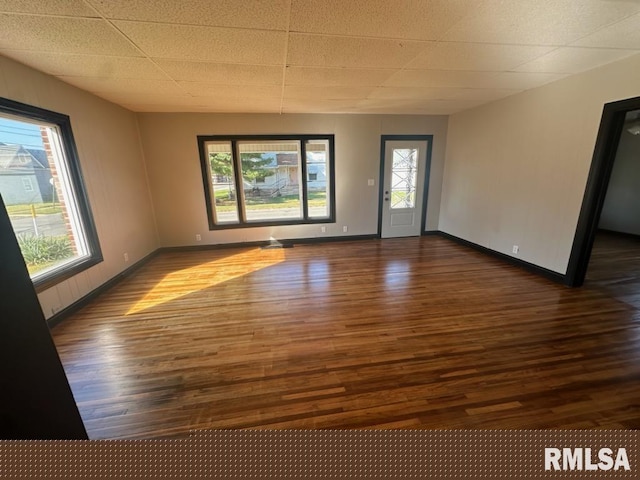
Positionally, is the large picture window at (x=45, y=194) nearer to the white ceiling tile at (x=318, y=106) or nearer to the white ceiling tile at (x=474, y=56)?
the white ceiling tile at (x=318, y=106)

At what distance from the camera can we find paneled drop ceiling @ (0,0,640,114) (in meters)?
1.59

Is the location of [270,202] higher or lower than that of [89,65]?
lower

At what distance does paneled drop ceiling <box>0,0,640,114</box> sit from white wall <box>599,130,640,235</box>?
417 centimetres

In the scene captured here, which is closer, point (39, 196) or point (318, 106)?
point (39, 196)

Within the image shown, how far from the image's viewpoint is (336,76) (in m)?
2.74

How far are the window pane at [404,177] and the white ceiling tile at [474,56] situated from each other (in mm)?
2518

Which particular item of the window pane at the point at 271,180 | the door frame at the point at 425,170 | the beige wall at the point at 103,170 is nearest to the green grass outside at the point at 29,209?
the beige wall at the point at 103,170

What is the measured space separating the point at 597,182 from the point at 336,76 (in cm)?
317

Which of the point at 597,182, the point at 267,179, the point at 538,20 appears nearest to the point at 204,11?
the point at 538,20

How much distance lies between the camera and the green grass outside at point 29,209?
2.36m

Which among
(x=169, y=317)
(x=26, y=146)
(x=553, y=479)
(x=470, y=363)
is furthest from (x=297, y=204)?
(x=553, y=479)

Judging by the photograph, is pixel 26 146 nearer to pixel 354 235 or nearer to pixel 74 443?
pixel 74 443

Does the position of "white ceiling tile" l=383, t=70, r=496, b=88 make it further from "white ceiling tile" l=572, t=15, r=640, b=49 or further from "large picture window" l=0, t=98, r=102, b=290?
"large picture window" l=0, t=98, r=102, b=290

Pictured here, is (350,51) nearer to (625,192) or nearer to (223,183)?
(223,183)
